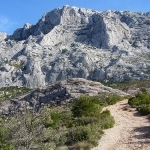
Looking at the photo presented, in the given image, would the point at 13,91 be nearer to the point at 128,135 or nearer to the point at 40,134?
the point at 128,135

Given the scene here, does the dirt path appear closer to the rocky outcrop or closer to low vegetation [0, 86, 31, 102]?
the rocky outcrop

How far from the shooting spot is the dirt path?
1795 cm

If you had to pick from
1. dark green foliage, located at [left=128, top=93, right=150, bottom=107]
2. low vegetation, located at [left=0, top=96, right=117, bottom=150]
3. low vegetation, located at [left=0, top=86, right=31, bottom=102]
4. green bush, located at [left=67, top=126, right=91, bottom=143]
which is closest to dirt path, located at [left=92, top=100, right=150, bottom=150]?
low vegetation, located at [left=0, top=96, right=117, bottom=150]

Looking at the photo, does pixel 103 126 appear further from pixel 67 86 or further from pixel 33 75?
pixel 33 75

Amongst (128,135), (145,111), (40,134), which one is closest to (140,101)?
(145,111)

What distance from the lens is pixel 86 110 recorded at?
28.1 m

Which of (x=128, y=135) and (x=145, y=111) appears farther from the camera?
(x=145, y=111)

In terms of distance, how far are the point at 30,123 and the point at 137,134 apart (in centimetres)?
793

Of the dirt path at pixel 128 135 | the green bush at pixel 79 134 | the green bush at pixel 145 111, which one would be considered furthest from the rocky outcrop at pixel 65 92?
the green bush at pixel 79 134

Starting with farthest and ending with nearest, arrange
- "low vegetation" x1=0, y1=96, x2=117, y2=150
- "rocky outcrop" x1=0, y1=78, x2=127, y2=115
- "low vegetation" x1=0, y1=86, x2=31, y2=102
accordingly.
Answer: "low vegetation" x1=0, y1=86, x2=31, y2=102
"rocky outcrop" x1=0, y1=78, x2=127, y2=115
"low vegetation" x1=0, y1=96, x2=117, y2=150

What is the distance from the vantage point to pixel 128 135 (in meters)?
20.6

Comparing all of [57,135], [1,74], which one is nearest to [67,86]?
[57,135]

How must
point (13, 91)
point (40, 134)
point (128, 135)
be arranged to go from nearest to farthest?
point (40, 134) → point (128, 135) → point (13, 91)

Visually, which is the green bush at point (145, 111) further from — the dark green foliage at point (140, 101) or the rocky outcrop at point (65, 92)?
the rocky outcrop at point (65, 92)
